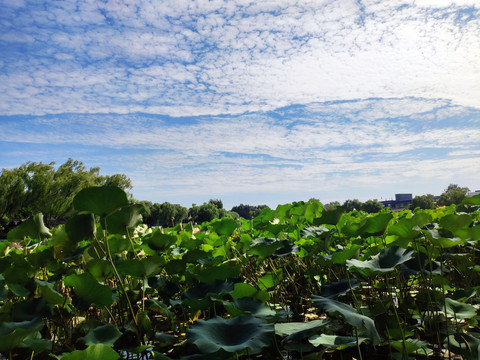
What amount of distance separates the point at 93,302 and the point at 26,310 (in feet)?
1.10

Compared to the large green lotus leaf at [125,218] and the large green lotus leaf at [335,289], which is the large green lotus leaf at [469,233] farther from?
the large green lotus leaf at [125,218]

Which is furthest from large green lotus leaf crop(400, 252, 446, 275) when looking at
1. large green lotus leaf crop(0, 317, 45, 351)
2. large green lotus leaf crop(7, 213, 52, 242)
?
large green lotus leaf crop(7, 213, 52, 242)

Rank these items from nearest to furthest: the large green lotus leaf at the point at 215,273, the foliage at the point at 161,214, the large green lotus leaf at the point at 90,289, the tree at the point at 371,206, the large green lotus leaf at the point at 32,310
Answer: the large green lotus leaf at the point at 90,289 < the large green lotus leaf at the point at 32,310 < the large green lotus leaf at the point at 215,273 < the foliage at the point at 161,214 < the tree at the point at 371,206

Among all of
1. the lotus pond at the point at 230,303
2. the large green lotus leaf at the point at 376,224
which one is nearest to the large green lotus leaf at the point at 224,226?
the lotus pond at the point at 230,303

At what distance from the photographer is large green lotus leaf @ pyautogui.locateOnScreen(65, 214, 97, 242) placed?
1523 mm

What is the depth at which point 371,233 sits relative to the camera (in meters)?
1.85

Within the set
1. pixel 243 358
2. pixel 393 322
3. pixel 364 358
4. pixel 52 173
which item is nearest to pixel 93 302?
pixel 243 358

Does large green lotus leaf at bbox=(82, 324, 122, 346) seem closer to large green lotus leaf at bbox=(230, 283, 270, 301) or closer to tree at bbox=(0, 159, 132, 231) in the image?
large green lotus leaf at bbox=(230, 283, 270, 301)

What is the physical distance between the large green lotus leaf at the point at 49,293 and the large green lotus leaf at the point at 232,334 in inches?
24.9

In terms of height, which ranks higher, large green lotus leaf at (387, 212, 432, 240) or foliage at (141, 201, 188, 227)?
large green lotus leaf at (387, 212, 432, 240)

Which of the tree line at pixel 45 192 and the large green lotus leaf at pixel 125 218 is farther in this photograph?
the tree line at pixel 45 192

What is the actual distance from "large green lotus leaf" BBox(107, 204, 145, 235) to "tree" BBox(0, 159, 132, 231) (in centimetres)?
3053

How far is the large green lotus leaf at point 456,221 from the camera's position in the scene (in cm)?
160

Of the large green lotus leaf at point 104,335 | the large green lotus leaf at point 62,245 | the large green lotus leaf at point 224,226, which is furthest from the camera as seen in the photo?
the large green lotus leaf at point 224,226
